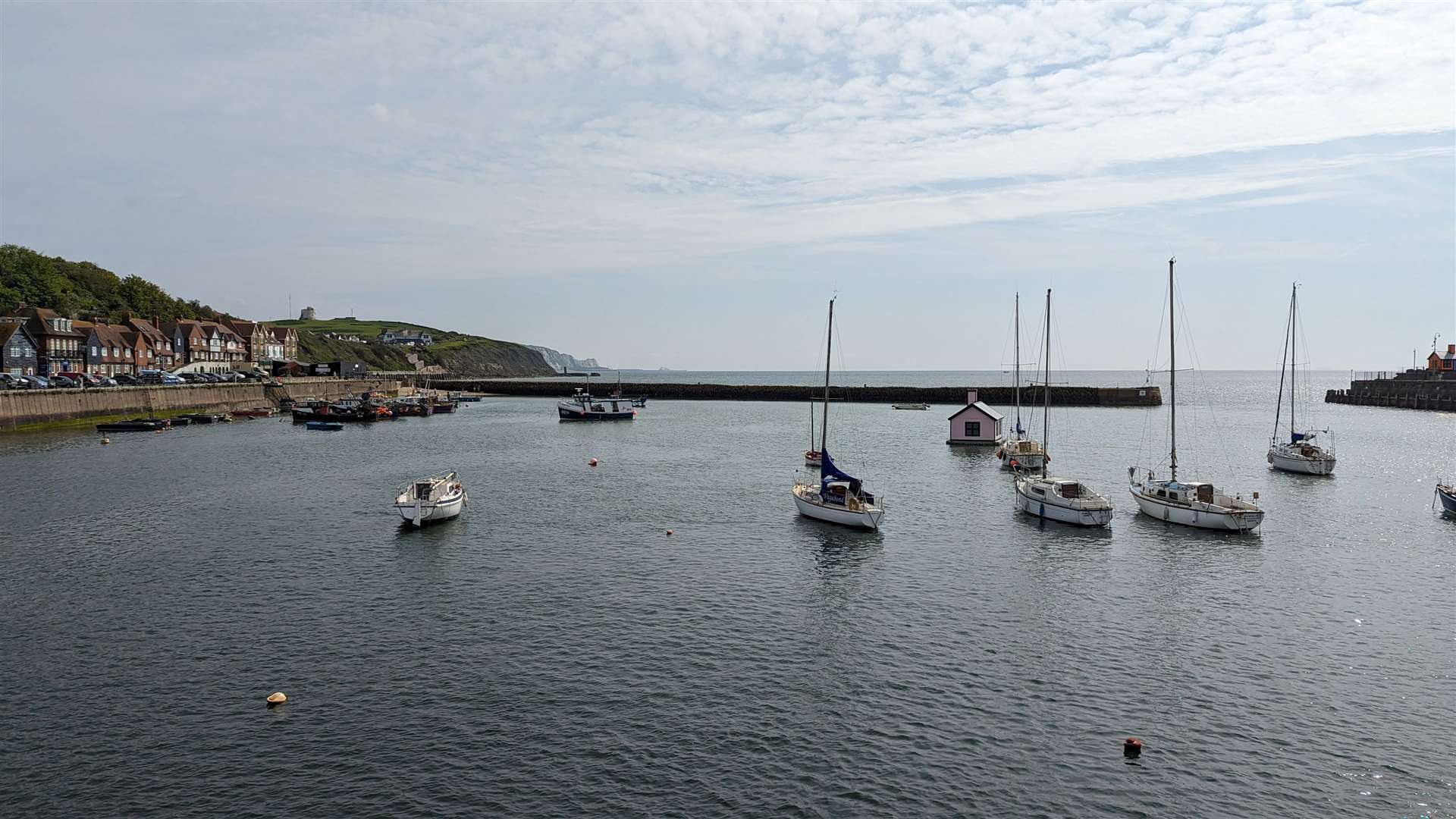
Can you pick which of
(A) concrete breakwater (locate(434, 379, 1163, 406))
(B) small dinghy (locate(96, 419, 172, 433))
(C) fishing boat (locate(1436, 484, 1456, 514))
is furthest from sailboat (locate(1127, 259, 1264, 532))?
(B) small dinghy (locate(96, 419, 172, 433))

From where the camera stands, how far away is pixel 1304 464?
6912 centimetres

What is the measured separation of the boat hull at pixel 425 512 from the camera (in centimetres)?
4772

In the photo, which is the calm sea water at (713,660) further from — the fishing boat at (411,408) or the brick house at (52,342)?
the brick house at (52,342)

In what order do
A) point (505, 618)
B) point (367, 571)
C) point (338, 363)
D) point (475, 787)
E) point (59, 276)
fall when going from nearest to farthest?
point (475, 787), point (505, 618), point (367, 571), point (59, 276), point (338, 363)

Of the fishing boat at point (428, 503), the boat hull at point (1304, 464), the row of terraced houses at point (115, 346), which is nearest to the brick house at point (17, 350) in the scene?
the row of terraced houses at point (115, 346)

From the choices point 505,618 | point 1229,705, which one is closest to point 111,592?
point 505,618

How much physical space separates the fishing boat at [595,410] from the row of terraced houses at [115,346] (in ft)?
242

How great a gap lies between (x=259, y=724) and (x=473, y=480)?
4505cm

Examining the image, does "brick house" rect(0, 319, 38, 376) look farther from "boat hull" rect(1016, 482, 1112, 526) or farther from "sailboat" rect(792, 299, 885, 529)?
"boat hull" rect(1016, 482, 1112, 526)

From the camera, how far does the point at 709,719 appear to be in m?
23.2

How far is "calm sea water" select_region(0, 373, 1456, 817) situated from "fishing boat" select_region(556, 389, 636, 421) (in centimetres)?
7618

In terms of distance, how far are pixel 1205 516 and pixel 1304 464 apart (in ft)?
97.6

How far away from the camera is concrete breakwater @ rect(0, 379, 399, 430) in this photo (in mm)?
96062

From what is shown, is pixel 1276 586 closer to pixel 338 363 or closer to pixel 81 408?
pixel 81 408
